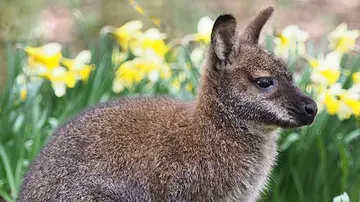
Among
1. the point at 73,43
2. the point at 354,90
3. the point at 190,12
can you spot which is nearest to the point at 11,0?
the point at 73,43

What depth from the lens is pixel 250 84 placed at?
3705mm

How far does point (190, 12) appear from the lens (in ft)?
29.1

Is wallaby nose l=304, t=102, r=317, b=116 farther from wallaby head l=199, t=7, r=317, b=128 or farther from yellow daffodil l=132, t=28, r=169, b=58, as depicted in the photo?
yellow daffodil l=132, t=28, r=169, b=58

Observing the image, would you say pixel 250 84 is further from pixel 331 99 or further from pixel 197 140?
pixel 331 99

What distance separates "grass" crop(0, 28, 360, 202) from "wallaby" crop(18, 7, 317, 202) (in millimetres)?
557

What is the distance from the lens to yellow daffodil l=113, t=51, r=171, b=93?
16.5ft

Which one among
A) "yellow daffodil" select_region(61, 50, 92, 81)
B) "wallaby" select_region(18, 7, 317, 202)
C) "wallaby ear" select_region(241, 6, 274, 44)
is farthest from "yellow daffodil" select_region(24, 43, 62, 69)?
"wallaby ear" select_region(241, 6, 274, 44)

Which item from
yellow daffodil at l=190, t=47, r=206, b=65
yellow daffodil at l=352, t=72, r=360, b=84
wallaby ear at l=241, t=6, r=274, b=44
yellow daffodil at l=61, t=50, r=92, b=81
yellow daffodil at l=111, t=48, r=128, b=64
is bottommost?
yellow daffodil at l=352, t=72, r=360, b=84

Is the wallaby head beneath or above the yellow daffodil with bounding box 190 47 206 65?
above

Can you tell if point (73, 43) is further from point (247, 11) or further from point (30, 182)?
point (30, 182)

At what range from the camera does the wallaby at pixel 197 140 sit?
143 inches

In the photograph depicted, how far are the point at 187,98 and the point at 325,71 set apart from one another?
0.84m

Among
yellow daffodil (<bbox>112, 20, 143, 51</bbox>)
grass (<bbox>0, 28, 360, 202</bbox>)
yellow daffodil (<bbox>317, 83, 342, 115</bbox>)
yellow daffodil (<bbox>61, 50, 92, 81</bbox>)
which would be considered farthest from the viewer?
yellow daffodil (<bbox>112, 20, 143, 51</bbox>)

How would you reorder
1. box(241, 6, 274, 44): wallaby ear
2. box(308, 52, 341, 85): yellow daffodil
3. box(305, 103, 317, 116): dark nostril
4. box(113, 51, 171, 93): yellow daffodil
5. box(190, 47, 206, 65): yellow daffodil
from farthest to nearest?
1. box(190, 47, 206, 65): yellow daffodil
2. box(113, 51, 171, 93): yellow daffodil
3. box(308, 52, 341, 85): yellow daffodil
4. box(241, 6, 274, 44): wallaby ear
5. box(305, 103, 317, 116): dark nostril
